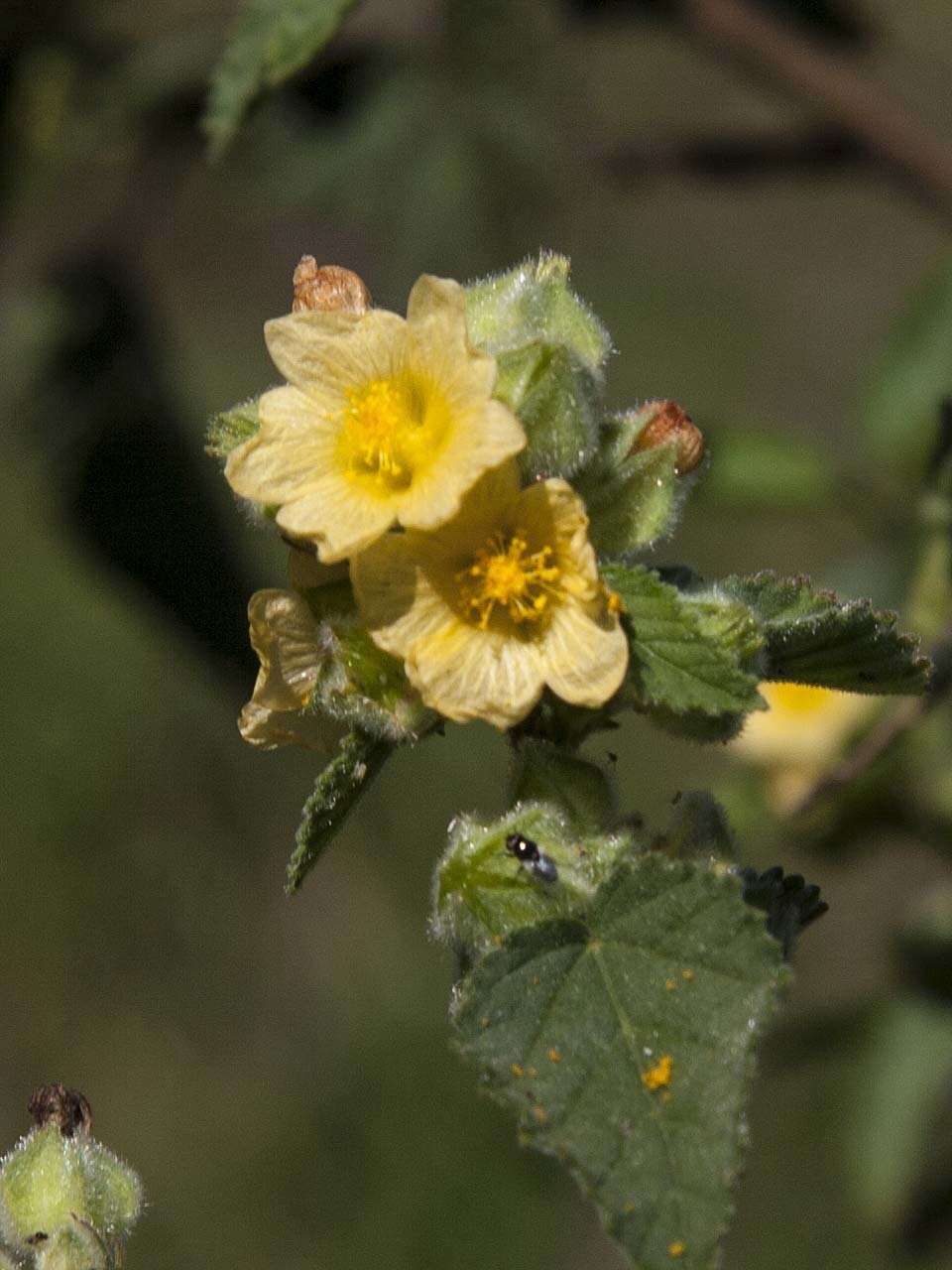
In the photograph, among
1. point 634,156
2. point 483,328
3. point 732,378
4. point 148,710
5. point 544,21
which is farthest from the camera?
point 732,378

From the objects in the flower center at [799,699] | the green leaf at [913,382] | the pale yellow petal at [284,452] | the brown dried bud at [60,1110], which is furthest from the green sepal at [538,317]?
the flower center at [799,699]

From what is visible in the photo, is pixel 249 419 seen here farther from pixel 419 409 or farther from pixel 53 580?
pixel 53 580

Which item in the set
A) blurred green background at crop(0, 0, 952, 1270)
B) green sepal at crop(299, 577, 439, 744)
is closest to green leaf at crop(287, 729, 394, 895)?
green sepal at crop(299, 577, 439, 744)

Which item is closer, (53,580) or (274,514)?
(274,514)

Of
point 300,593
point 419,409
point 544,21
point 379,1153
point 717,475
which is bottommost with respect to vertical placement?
point 379,1153

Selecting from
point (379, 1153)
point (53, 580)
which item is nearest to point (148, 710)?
point (53, 580)

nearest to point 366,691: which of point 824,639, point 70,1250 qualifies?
point 824,639

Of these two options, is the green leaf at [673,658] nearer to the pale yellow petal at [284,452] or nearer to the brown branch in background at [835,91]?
the pale yellow petal at [284,452]

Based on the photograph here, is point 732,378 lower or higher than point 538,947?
higher

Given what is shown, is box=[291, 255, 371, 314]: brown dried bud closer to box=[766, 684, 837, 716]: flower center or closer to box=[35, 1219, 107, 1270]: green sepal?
box=[35, 1219, 107, 1270]: green sepal
